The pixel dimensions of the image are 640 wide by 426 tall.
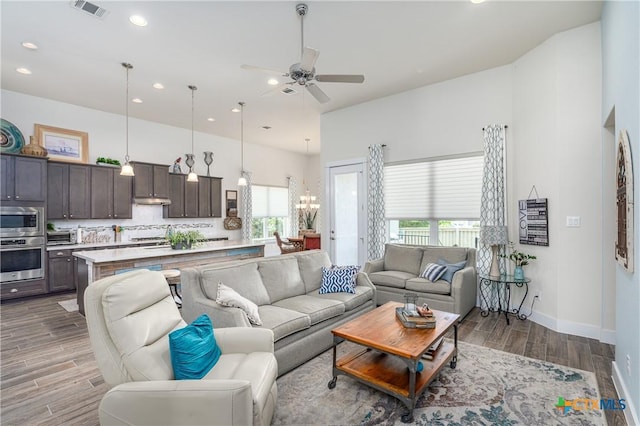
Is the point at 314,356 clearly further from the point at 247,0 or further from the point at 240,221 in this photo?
the point at 240,221

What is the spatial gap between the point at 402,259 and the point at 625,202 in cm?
291

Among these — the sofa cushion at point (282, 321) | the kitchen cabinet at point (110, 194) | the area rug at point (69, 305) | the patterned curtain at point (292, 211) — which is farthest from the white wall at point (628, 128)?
the patterned curtain at point (292, 211)

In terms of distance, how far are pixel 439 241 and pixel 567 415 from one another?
10.6ft

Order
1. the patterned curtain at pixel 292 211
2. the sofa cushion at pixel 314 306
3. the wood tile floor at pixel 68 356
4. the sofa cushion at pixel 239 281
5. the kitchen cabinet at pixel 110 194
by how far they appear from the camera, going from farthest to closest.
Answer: the patterned curtain at pixel 292 211 < the kitchen cabinet at pixel 110 194 < the sofa cushion at pixel 314 306 < the sofa cushion at pixel 239 281 < the wood tile floor at pixel 68 356

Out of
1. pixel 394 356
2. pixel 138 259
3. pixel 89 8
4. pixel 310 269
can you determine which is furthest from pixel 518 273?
pixel 89 8

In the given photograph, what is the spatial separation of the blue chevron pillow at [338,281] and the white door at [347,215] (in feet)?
7.27

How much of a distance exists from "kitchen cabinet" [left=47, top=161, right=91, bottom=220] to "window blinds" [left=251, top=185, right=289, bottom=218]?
404 centimetres

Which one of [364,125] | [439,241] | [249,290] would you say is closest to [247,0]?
[249,290]

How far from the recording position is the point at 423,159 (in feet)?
17.6

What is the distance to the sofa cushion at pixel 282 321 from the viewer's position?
265cm

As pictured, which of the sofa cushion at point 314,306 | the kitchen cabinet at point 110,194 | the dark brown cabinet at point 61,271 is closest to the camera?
the sofa cushion at point 314,306

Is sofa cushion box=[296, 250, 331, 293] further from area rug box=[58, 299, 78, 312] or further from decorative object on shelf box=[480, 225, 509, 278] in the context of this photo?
area rug box=[58, 299, 78, 312]

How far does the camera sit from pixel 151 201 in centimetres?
671

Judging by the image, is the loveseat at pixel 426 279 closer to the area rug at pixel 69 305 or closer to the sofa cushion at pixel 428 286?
the sofa cushion at pixel 428 286
